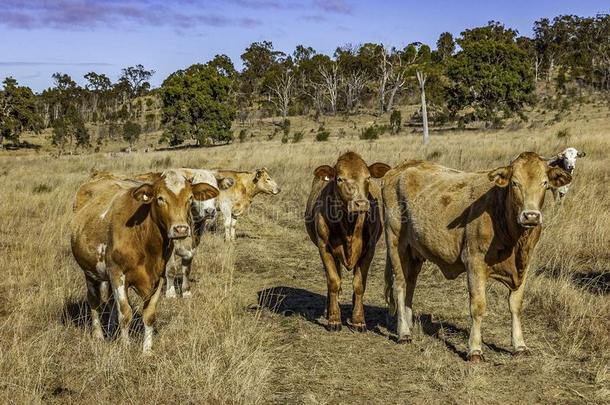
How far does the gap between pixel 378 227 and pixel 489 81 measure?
4259cm

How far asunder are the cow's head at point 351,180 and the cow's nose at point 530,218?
1720mm

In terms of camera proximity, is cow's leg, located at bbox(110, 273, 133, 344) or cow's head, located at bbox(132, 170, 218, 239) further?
cow's leg, located at bbox(110, 273, 133, 344)

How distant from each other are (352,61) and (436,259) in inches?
2605

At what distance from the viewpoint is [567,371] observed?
5.37 meters

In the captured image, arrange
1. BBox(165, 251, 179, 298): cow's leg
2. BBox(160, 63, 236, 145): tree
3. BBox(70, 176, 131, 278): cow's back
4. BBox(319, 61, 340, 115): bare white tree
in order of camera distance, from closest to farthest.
Answer: BBox(70, 176, 131, 278): cow's back
BBox(165, 251, 179, 298): cow's leg
BBox(160, 63, 236, 145): tree
BBox(319, 61, 340, 115): bare white tree

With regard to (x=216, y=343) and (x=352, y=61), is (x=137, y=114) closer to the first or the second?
(x=352, y=61)

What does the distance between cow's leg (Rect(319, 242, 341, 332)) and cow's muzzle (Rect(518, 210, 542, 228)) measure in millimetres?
2371

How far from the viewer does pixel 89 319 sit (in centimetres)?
702

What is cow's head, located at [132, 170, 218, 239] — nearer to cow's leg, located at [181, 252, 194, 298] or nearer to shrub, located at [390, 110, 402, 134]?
cow's leg, located at [181, 252, 194, 298]

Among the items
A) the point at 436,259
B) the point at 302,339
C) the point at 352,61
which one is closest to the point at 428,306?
the point at 436,259

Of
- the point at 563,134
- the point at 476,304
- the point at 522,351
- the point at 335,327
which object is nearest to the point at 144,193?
the point at 335,327

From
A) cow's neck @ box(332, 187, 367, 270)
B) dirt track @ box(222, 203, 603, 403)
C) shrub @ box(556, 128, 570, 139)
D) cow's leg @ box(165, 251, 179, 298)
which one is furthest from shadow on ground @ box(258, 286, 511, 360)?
shrub @ box(556, 128, 570, 139)

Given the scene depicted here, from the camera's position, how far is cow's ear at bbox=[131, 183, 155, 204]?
555 cm

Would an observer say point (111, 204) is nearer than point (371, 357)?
No
